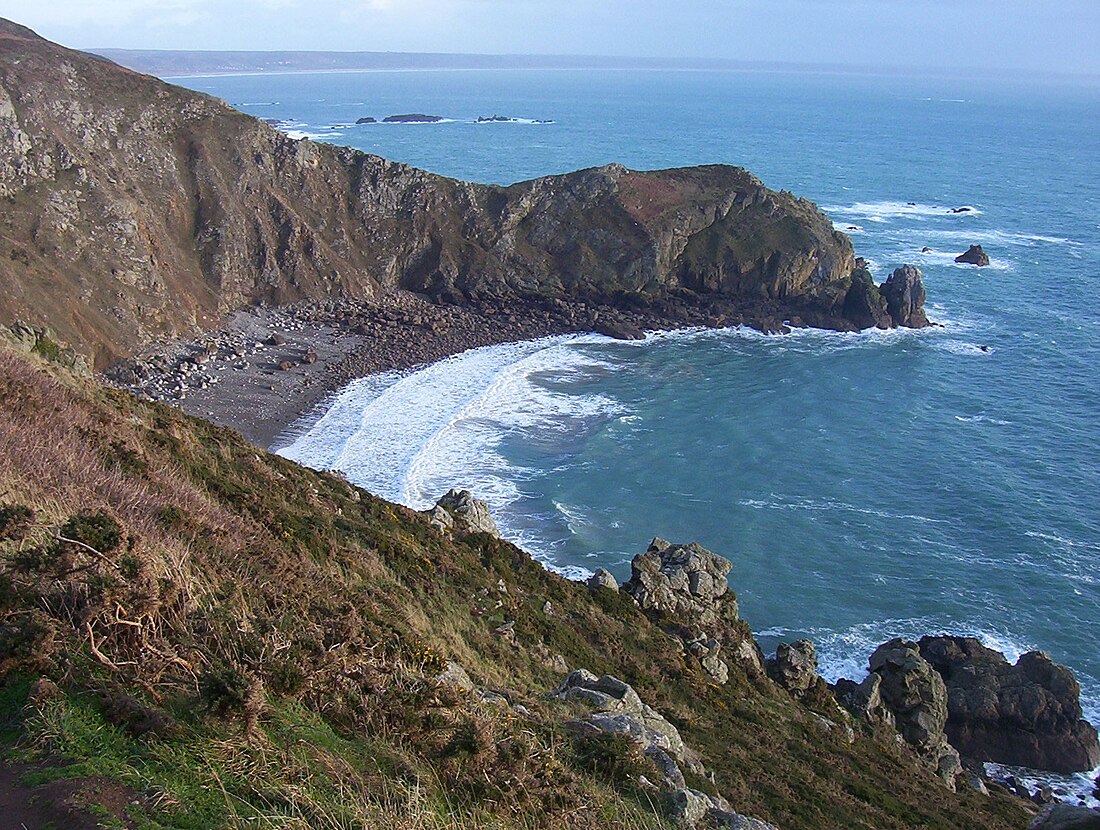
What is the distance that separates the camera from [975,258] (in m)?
85.0

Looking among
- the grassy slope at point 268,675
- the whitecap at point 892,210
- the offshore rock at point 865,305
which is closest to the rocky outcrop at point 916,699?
the grassy slope at point 268,675

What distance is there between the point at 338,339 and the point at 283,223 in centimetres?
1525

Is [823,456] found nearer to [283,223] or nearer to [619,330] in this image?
[619,330]

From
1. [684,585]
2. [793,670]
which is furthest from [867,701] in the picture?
[684,585]

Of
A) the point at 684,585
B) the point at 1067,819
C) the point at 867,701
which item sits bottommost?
the point at 867,701

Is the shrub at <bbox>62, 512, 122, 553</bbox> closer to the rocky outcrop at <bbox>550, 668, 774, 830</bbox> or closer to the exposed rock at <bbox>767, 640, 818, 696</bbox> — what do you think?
the rocky outcrop at <bbox>550, 668, 774, 830</bbox>

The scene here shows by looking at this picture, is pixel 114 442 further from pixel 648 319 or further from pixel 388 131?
pixel 388 131

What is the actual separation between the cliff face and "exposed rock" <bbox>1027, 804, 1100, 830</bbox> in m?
50.3

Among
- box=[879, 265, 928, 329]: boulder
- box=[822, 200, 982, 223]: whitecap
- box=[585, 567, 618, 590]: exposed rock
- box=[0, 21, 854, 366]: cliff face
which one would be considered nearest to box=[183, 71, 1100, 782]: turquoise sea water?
box=[879, 265, 928, 329]: boulder

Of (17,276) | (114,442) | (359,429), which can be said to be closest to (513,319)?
(359,429)

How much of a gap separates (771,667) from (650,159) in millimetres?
130013

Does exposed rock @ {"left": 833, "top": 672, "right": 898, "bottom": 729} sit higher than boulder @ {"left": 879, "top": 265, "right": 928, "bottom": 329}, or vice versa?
boulder @ {"left": 879, "top": 265, "right": 928, "bottom": 329}

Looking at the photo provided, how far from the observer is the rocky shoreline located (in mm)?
47219

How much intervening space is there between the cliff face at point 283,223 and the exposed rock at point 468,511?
103ft
